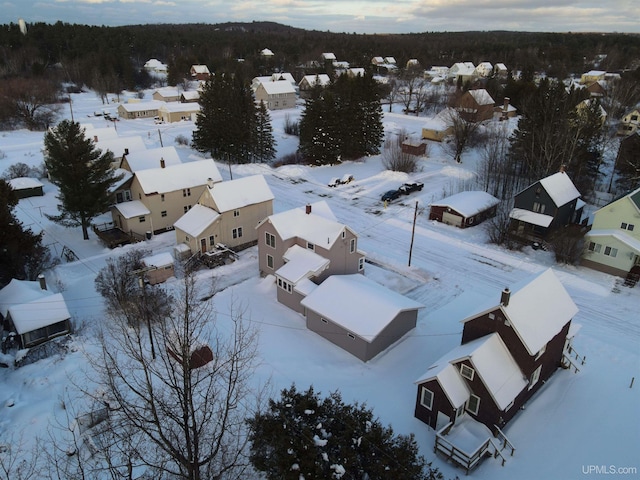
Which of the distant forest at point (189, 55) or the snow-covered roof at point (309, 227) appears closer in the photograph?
the snow-covered roof at point (309, 227)

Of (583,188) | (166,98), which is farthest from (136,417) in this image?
(166,98)

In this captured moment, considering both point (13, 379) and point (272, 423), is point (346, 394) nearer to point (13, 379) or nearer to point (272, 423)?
point (272, 423)

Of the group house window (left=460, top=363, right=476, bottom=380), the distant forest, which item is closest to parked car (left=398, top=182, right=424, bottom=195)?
house window (left=460, top=363, right=476, bottom=380)

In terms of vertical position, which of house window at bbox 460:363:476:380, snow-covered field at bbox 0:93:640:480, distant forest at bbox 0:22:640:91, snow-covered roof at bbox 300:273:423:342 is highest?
distant forest at bbox 0:22:640:91

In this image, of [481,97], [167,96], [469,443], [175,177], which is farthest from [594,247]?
[167,96]

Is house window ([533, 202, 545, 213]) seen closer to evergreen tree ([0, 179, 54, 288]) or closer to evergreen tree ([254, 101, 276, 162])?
evergreen tree ([254, 101, 276, 162])

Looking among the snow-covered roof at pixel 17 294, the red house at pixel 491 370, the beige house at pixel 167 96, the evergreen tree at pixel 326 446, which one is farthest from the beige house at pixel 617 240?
the beige house at pixel 167 96

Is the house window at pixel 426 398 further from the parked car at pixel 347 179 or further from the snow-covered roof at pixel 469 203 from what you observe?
the parked car at pixel 347 179
